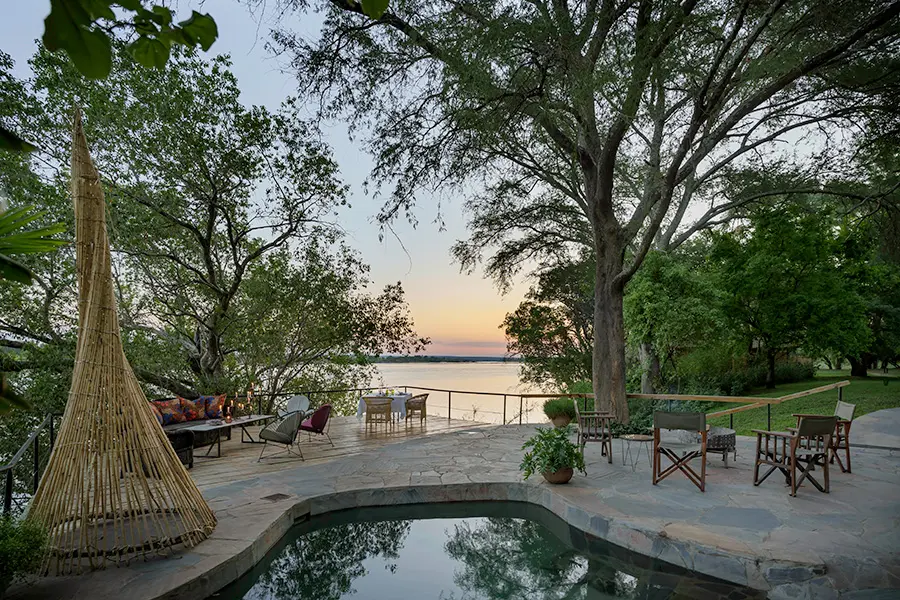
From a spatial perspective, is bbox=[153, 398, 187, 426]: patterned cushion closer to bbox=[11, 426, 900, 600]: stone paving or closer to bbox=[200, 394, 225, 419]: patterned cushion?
bbox=[200, 394, 225, 419]: patterned cushion

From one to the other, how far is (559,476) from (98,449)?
4.87 metres

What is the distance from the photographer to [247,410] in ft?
35.9

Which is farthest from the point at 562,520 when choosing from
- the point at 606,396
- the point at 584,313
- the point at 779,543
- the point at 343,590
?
the point at 584,313

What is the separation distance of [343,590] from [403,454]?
370 centimetres

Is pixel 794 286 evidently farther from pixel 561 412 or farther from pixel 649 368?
pixel 561 412

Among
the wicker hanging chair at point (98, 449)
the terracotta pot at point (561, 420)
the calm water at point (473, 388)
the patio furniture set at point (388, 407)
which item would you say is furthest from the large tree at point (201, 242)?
the terracotta pot at point (561, 420)

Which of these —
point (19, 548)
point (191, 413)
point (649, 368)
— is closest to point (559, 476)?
point (19, 548)

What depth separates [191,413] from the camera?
845cm

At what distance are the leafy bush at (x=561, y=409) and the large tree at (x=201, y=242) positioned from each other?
4132mm

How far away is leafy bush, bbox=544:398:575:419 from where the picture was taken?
1081cm

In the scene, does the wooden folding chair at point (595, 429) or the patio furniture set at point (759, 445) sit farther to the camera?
the wooden folding chair at point (595, 429)

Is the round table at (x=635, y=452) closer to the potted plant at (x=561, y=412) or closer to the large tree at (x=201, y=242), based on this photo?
the potted plant at (x=561, y=412)

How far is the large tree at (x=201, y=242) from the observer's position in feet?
28.6

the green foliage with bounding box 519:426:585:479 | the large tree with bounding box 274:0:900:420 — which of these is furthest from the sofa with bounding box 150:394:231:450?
the green foliage with bounding box 519:426:585:479
